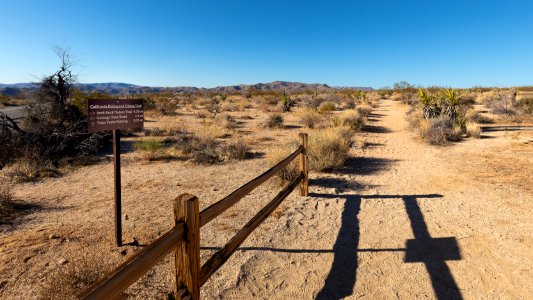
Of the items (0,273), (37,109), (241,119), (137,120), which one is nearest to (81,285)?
(0,273)

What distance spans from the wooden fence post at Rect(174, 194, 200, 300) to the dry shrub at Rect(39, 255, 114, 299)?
4.11 feet

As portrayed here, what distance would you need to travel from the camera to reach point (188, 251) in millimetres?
2531

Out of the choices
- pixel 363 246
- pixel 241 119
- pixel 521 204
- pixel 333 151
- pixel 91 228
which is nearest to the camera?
pixel 363 246

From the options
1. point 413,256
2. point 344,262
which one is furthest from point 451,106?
point 344,262

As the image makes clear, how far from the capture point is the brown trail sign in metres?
4.29

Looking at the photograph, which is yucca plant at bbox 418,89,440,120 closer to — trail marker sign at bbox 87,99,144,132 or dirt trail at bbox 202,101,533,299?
dirt trail at bbox 202,101,533,299

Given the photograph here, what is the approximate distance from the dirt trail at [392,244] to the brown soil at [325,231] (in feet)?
0.06

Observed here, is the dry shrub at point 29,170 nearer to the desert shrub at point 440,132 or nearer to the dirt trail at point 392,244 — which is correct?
the dirt trail at point 392,244

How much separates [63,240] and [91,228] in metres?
0.47

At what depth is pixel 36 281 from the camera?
3.73m

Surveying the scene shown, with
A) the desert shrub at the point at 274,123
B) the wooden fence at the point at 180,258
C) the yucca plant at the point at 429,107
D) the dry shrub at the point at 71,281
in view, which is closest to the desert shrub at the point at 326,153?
the wooden fence at the point at 180,258

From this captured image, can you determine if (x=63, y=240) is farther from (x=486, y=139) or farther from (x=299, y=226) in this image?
(x=486, y=139)

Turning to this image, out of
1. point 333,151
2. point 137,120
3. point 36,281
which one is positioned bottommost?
point 36,281

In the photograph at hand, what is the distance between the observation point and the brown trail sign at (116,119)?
4285 millimetres
